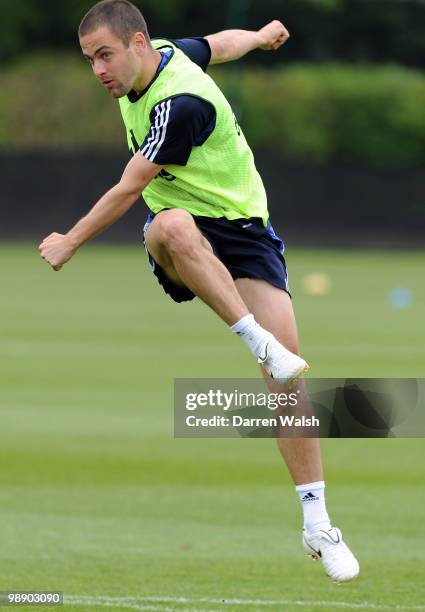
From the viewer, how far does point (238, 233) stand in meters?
8.20

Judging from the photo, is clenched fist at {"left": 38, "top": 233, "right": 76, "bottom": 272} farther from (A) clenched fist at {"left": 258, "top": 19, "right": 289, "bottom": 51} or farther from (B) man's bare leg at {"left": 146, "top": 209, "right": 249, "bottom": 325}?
(A) clenched fist at {"left": 258, "top": 19, "right": 289, "bottom": 51}

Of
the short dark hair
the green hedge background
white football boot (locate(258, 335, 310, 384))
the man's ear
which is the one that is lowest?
white football boot (locate(258, 335, 310, 384))

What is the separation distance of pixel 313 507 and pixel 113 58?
2525mm

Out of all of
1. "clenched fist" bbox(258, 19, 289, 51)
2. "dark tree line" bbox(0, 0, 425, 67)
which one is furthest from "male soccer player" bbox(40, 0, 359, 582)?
"dark tree line" bbox(0, 0, 425, 67)

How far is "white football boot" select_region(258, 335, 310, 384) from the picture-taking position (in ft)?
25.4

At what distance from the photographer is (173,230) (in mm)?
7629

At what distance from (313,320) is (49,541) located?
14.3 meters

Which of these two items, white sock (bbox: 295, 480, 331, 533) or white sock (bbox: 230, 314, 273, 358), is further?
white sock (bbox: 295, 480, 331, 533)

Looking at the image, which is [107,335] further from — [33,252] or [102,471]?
[33,252]

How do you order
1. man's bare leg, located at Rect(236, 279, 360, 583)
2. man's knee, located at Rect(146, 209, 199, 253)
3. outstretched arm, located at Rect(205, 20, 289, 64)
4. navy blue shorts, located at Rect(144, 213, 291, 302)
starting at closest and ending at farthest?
1. man's knee, located at Rect(146, 209, 199, 253)
2. man's bare leg, located at Rect(236, 279, 360, 583)
3. navy blue shorts, located at Rect(144, 213, 291, 302)
4. outstretched arm, located at Rect(205, 20, 289, 64)

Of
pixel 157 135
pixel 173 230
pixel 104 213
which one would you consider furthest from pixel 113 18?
pixel 173 230

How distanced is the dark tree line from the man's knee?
4478 centimetres

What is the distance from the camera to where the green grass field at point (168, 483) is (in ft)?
29.2

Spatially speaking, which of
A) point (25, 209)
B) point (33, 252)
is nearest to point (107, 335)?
point (33, 252)
